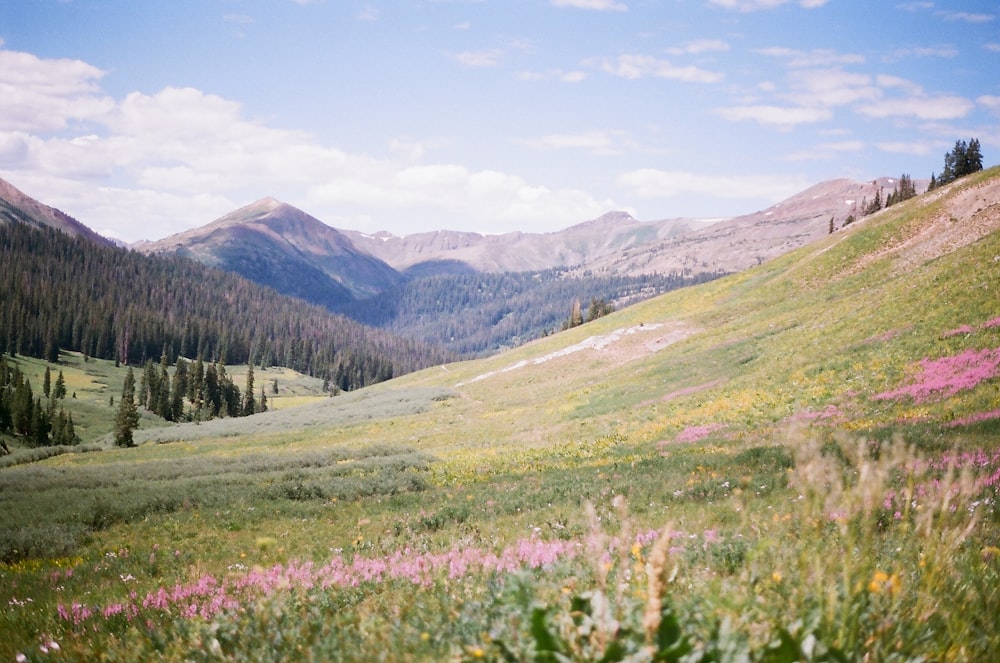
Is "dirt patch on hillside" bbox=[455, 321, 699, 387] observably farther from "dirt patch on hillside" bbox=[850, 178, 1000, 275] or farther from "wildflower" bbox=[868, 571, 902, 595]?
"wildflower" bbox=[868, 571, 902, 595]

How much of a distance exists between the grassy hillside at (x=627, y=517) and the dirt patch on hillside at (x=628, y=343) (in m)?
4.64

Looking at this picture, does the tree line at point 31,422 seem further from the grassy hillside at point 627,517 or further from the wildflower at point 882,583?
the wildflower at point 882,583

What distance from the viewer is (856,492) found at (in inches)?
159

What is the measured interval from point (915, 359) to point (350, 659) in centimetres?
2668

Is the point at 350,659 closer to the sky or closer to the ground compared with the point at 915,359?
closer to the ground

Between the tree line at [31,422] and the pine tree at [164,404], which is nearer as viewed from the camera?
the tree line at [31,422]

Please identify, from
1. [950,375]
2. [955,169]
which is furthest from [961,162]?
[950,375]

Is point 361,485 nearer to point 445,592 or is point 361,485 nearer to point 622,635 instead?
point 445,592

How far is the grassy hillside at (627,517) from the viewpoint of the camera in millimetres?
3766

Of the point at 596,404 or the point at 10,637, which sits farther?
the point at 596,404

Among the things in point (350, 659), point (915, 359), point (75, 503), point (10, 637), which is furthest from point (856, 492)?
point (75, 503)

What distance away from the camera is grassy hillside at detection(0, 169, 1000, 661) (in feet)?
12.4

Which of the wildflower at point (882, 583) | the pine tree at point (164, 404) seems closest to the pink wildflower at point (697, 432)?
the wildflower at point (882, 583)

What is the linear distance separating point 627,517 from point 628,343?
4919 cm
